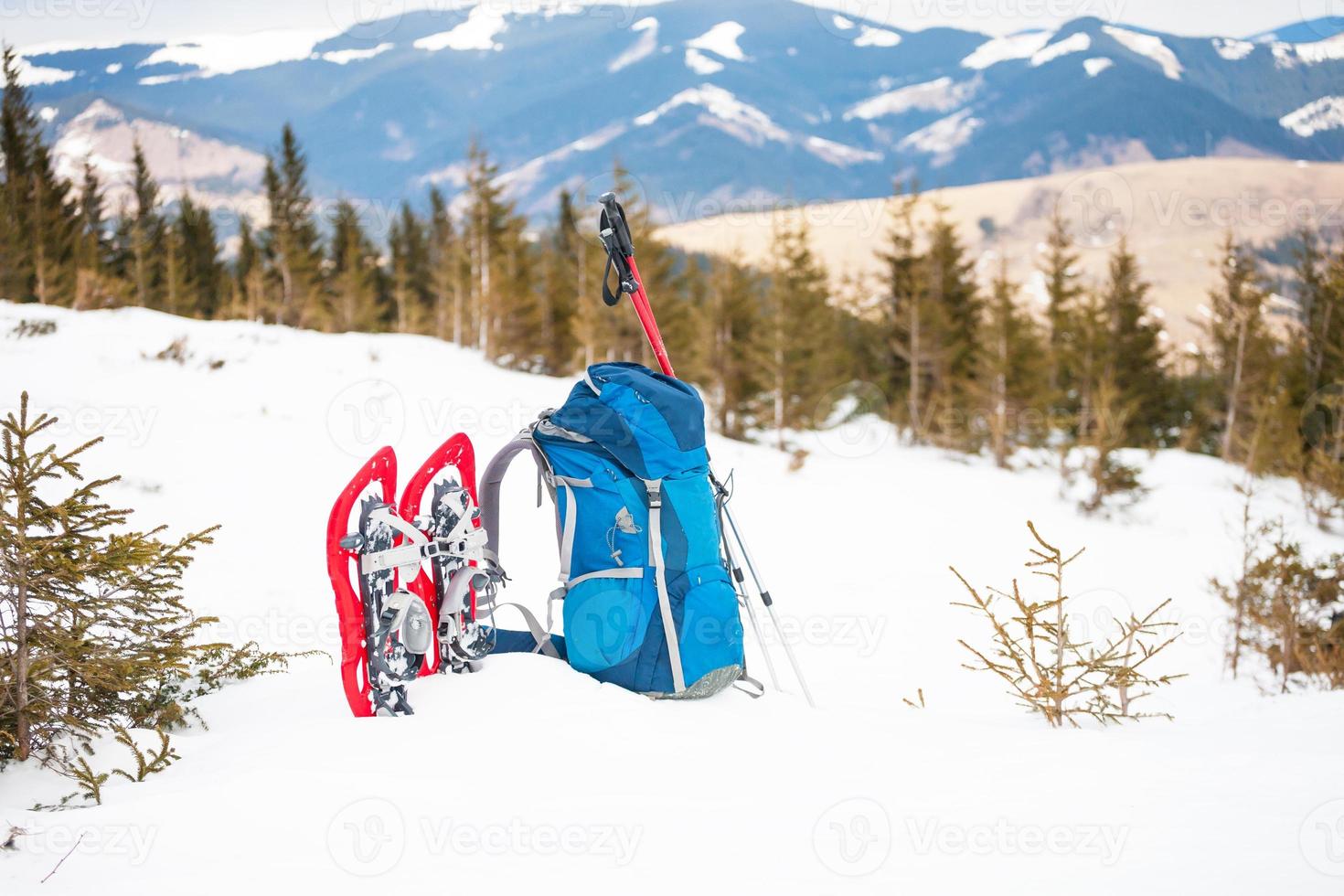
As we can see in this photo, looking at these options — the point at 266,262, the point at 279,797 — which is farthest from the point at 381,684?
the point at 266,262

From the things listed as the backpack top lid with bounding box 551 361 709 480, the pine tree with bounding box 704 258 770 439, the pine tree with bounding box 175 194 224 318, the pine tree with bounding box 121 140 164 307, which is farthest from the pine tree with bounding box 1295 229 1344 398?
the pine tree with bounding box 175 194 224 318

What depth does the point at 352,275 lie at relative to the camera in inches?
1227

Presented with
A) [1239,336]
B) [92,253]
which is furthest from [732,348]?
[92,253]

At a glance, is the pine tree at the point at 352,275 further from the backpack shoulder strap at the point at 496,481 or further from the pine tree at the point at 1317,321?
the pine tree at the point at 1317,321

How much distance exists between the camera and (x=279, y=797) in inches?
84.7

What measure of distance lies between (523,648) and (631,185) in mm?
22241

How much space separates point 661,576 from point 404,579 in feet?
3.19

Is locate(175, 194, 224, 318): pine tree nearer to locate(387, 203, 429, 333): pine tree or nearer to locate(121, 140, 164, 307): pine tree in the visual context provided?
locate(121, 140, 164, 307): pine tree

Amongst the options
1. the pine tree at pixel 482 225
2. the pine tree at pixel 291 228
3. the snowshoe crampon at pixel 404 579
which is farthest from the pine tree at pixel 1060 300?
the pine tree at pixel 291 228

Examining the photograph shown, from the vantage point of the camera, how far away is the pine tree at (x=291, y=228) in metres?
32.7

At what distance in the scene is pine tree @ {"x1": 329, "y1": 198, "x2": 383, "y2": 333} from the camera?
3053 centimetres

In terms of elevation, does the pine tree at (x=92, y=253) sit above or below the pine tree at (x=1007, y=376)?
above

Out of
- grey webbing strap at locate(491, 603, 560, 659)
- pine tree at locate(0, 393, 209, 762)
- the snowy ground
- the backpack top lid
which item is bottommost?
the snowy ground

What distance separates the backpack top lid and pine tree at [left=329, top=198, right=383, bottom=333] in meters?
26.2
